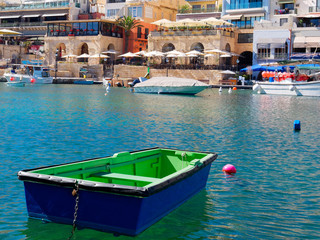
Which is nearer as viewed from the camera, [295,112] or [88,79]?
[295,112]

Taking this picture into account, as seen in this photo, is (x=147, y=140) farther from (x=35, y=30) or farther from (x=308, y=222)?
(x=35, y=30)

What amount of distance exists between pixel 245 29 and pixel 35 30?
3817 cm

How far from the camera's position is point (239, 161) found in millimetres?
13766

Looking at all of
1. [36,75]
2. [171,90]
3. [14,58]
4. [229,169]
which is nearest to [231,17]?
[171,90]

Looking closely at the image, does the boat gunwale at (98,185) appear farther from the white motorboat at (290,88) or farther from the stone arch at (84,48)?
the stone arch at (84,48)

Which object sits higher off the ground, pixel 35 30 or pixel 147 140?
pixel 35 30

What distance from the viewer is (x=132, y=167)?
9.66 m

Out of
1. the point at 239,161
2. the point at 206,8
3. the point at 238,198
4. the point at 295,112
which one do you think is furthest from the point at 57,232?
the point at 206,8

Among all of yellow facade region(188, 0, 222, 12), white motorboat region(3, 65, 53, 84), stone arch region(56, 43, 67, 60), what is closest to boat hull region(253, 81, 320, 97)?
yellow facade region(188, 0, 222, 12)

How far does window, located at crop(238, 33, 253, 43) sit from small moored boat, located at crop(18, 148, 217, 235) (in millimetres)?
55613

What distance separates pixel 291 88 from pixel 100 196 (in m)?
40.5

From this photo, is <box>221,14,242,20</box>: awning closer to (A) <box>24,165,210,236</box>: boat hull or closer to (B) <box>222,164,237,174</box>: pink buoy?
(B) <box>222,164,237,174</box>: pink buoy

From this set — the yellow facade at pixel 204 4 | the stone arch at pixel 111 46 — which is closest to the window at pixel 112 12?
the stone arch at pixel 111 46

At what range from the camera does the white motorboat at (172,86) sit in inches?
1718
